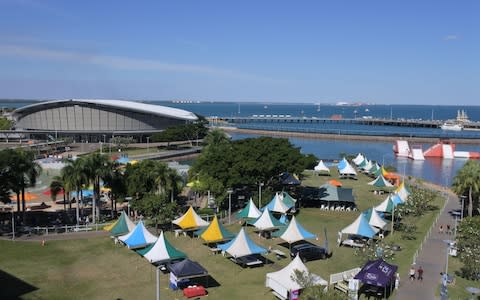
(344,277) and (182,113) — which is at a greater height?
(182,113)

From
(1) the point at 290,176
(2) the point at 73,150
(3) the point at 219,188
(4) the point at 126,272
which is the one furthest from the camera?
(2) the point at 73,150

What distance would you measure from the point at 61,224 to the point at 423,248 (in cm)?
2982

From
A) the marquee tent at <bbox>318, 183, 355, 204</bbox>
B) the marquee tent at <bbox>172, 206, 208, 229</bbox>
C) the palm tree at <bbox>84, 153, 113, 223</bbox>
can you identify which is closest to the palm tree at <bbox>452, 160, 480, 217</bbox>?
the marquee tent at <bbox>318, 183, 355, 204</bbox>

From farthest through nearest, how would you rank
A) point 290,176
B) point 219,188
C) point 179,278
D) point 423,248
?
point 290,176 → point 219,188 → point 423,248 → point 179,278

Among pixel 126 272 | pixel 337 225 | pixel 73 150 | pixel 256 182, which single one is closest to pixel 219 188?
pixel 256 182

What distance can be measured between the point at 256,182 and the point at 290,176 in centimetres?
881

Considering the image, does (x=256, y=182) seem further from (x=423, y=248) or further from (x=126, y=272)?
(x=126, y=272)

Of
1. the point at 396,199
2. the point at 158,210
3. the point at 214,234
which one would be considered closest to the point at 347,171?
the point at 396,199

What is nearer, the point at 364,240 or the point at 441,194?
the point at 364,240

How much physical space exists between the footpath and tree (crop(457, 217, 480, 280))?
1607 mm

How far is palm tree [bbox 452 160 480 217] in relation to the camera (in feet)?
132

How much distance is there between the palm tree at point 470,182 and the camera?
132 ft

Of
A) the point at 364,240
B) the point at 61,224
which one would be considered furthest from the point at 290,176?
the point at 61,224

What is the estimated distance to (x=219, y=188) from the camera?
4403cm
